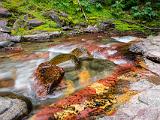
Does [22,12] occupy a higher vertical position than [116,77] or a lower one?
higher

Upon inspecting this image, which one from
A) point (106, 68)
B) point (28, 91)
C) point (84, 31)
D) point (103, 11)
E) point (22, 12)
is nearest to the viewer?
point (28, 91)

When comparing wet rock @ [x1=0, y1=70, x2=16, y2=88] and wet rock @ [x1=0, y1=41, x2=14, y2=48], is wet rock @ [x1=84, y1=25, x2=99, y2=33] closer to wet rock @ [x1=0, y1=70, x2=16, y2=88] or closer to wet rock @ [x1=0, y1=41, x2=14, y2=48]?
wet rock @ [x1=0, y1=41, x2=14, y2=48]

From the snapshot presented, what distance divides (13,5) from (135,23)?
6449 mm

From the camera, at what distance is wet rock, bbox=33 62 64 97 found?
285 inches

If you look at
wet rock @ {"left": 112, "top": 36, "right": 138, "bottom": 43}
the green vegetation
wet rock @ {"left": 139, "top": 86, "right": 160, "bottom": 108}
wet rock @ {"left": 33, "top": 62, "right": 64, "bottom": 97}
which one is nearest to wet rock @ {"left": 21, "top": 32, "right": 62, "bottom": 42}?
the green vegetation

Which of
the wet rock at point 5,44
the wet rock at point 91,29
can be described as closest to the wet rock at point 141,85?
the wet rock at point 5,44

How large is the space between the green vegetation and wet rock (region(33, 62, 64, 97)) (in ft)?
20.2

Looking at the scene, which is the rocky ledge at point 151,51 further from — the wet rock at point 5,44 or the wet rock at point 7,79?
the wet rock at point 5,44

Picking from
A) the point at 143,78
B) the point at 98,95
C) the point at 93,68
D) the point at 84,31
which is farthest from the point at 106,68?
the point at 84,31

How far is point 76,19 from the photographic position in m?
15.3

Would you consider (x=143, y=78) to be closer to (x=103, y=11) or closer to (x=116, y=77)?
(x=116, y=77)

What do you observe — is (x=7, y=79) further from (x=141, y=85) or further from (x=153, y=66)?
(x=153, y=66)

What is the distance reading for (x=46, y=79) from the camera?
734cm

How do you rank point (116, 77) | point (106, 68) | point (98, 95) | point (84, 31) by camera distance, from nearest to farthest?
1. point (98, 95)
2. point (116, 77)
3. point (106, 68)
4. point (84, 31)
